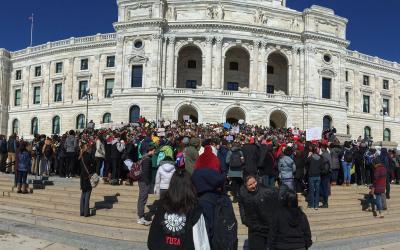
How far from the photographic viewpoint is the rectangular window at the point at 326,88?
1816 inches

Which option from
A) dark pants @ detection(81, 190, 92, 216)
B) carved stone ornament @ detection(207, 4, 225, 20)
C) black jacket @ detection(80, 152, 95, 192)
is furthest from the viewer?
carved stone ornament @ detection(207, 4, 225, 20)

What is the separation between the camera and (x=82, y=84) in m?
53.7

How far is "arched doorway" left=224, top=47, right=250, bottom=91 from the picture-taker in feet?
156

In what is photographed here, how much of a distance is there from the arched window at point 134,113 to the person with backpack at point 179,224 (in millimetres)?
38789

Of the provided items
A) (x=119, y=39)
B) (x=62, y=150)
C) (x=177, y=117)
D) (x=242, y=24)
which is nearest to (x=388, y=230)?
(x=62, y=150)

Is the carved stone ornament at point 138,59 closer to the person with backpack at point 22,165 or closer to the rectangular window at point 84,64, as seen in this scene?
the rectangular window at point 84,64

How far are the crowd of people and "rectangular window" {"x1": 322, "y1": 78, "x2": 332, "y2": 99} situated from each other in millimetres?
25575

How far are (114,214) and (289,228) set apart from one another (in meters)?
7.33

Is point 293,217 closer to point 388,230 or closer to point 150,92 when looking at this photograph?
point 388,230

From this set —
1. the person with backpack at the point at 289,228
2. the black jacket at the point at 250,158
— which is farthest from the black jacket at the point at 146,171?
the person with backpack at the point at 289,228

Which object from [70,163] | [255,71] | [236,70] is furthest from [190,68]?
[70,163]

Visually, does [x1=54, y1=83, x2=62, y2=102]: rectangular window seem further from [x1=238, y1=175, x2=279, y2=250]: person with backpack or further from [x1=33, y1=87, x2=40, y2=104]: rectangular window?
[x1=238, y1=175, x2=279, y2=250]: person with backpack

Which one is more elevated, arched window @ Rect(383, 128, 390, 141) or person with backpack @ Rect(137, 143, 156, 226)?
arched window @ Rect(383, 128, 390, 141)

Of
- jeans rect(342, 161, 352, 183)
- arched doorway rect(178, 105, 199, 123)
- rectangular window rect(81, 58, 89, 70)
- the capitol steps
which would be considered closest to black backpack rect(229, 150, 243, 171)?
the capitol steps
